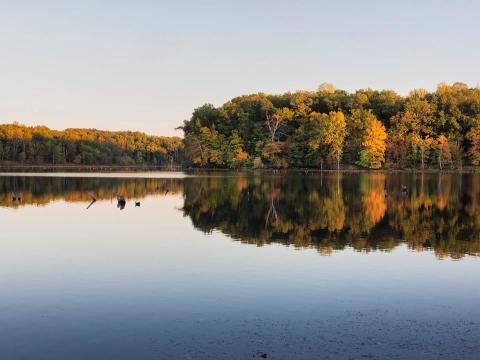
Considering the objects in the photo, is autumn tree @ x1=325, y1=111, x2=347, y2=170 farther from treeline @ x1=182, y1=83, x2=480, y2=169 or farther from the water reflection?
the water reflection

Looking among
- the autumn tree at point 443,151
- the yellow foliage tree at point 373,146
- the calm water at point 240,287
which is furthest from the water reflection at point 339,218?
the autumn tree at point 443,151

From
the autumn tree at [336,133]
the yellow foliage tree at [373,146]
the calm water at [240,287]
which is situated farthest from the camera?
the autumn tree at [336,133]

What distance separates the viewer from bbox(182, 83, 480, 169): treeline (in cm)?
11525

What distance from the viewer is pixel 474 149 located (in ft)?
370

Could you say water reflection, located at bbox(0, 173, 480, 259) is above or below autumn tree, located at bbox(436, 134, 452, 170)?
below

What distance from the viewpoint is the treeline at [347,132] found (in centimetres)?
11525

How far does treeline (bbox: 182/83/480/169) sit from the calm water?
281 ft

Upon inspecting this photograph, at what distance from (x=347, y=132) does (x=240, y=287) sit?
10718 cm

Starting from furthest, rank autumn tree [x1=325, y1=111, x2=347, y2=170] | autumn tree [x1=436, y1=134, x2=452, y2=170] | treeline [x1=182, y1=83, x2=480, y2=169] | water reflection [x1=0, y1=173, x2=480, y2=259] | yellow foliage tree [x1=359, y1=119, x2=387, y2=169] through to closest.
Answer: autumn tree [x1=325, y1=111, x2=347, y2=170], treeline [x1=182, y1=83, x2=480, y2=169], yellow foliage tree [x1=359, y1=119, x2=387, y2=169], autumn tree [x1=436, y1=134, x2=452, y2=170], water reflection [x1=0, y1=173, x2=480, y2=259]

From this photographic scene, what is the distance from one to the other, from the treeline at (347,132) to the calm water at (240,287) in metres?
85.5

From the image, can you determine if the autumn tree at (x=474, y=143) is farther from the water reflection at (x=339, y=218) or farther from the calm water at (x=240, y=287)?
the calm water at (x=240, y=287)

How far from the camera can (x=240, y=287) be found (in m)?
15.8

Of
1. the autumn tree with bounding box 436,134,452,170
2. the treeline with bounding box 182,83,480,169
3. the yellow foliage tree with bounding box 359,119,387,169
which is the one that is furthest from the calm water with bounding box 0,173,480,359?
the treeline with bounding box 182,83,480,169

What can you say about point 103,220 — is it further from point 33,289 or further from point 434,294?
point 434,294
